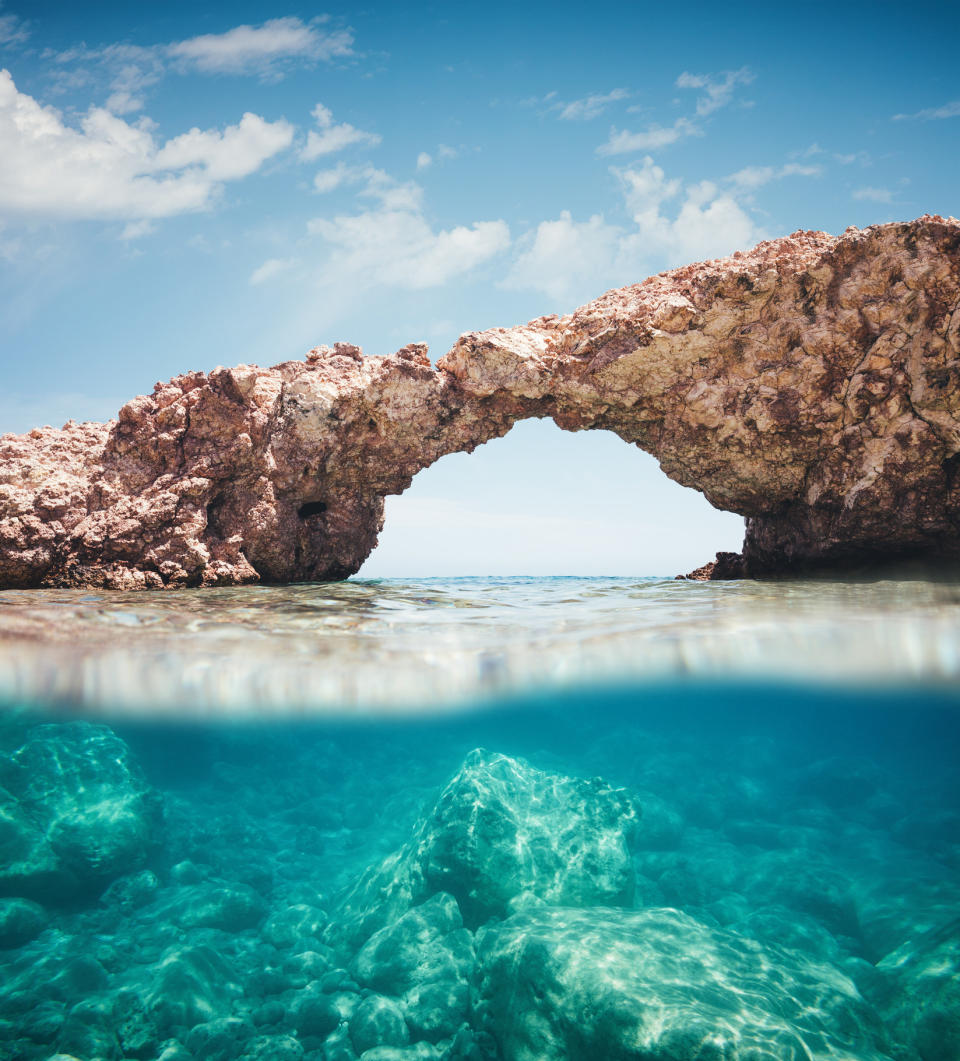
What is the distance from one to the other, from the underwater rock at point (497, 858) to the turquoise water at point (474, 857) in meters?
0.05

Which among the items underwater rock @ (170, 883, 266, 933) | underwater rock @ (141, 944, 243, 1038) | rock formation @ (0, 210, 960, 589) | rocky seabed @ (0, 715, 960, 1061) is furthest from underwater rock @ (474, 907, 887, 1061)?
rock formation @ (0, 210, 960, 589)

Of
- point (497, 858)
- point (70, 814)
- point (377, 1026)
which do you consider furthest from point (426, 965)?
point (70, 814)

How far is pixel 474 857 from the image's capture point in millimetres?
7859

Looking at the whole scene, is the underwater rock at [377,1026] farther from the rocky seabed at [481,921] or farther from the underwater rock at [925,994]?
the underwater rock at [925,994]

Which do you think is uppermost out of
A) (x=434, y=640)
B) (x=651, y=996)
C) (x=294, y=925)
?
(x=434, y=640)

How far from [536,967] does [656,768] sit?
12349mm

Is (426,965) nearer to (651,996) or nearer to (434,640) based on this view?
(651,996)

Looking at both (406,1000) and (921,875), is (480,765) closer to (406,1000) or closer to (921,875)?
(406,1000)

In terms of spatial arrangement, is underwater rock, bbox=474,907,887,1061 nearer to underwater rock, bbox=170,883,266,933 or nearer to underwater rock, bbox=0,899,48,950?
underwater rock, bbox=170,883,266,933

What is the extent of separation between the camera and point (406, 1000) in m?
6.17

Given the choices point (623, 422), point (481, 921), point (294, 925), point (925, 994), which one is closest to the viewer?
point (925, 994)

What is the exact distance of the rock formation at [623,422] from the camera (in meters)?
8.19

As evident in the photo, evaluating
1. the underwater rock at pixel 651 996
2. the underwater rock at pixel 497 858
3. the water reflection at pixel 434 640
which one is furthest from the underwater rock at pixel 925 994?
the water reflection at pixel 434 640

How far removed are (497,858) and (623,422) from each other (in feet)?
26.0
